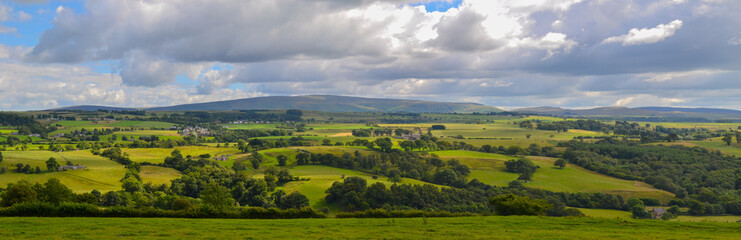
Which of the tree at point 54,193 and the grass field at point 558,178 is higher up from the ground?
the tree at point 54,193

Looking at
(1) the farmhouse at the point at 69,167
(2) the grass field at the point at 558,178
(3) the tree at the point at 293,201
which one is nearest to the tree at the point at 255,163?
(1) the farmhouse at the point at 69,167

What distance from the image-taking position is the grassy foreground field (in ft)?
108

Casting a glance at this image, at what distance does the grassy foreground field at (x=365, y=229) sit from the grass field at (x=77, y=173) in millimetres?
67663

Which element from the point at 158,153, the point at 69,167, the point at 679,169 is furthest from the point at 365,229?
the point at 158,153

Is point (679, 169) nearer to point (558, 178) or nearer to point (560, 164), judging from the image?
point (560, 164)

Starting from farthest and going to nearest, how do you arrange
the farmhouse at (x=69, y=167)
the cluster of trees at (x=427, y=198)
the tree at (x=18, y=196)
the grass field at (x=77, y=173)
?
the farmhouse at (x=69, y=167), the grass field at (x=77, y=173), the cluster of trees at (x=427, y=198), the tree at (x=18, y=196)

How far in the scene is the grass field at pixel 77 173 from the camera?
97.9 metres

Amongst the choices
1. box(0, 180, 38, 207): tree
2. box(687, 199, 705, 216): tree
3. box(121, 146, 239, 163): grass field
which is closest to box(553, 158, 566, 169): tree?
box(687, 199, 705, 216): tree

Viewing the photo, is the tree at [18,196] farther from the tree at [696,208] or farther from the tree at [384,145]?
the tree at [384,145]

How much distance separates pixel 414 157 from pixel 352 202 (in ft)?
195

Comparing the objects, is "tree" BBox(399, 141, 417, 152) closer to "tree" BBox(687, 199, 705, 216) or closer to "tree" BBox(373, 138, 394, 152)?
"tree" BBox(373, 138, 394, 152)

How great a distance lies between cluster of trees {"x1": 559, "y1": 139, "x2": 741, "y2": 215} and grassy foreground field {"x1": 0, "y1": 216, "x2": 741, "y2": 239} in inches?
2846

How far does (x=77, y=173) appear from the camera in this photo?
107562 millimetres

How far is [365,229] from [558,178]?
105 m
